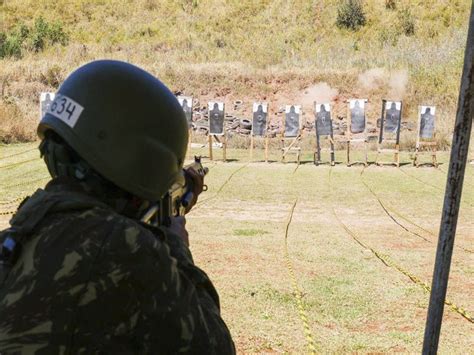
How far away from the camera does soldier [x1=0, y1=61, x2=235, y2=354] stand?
2.53ft

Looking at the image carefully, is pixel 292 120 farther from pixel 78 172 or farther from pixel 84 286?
pixel 84 286

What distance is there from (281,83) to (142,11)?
452 inches


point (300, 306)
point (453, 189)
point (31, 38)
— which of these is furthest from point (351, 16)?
point (453, 189)

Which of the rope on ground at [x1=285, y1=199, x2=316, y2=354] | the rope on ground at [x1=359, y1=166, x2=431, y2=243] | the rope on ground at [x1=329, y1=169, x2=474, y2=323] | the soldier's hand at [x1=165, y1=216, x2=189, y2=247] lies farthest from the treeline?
the soldier's hand at [x1=165, y1=216, x2=189, y2=247]

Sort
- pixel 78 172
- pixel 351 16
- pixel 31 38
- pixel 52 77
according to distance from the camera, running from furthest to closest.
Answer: pixel 31 38 < pixel 351 16 < pixel 52 77 < pixel 78 172

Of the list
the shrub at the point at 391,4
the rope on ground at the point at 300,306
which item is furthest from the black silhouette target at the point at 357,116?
the shrub at the point at 391,4

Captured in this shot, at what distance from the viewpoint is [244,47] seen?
915 inches

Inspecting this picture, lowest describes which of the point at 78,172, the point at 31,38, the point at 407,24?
the point at 78,172

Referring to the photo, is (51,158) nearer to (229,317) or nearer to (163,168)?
(163,168)

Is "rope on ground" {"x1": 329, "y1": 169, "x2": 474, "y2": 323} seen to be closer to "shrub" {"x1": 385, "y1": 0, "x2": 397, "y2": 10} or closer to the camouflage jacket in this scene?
the camouflage jacket

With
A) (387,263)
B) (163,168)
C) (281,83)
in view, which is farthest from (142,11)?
(163,168)

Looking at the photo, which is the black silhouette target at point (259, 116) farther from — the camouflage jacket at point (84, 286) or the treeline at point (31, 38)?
the camouflage jacket at point (84, 286)

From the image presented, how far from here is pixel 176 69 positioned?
66.0 ft

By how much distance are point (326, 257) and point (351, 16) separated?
72.1ft
